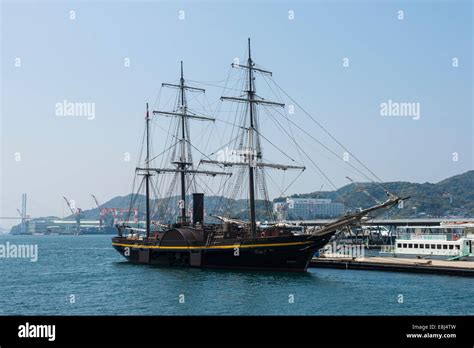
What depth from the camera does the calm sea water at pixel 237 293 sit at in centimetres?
4124

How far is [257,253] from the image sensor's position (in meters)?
65.2

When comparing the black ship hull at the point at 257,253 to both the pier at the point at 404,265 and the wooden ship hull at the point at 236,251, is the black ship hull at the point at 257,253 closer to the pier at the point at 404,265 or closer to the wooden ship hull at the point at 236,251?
the wooden ship hull at the point at 236,251

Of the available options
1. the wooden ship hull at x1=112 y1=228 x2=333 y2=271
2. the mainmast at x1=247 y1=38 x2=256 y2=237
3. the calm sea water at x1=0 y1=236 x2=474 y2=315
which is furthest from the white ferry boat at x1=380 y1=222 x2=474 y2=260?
the mainmast at x1=247 y1=38 x2=256 y2=237

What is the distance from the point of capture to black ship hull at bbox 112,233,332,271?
64.1 m

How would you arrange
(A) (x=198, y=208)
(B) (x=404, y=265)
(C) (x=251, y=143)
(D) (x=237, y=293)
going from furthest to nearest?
(A) (x=198, y=208), (C) (x=251, y=143), (B) (x=404, y=265), (D) (x=237, y=293)

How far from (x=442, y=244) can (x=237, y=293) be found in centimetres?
4063

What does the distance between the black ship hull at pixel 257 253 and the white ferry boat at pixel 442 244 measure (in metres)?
21.0

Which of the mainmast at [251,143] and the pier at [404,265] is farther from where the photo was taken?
the mainmast at [251,143]

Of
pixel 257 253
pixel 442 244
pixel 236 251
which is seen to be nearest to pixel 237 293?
pixel 257 253

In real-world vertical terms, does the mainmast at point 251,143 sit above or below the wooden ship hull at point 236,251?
above

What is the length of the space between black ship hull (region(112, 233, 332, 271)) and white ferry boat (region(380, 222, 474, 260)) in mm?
21023

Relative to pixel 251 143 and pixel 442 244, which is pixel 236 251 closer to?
pixel 251 143

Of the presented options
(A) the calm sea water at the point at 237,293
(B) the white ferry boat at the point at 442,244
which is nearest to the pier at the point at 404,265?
(A) the calm sea water at the point at 237,293
